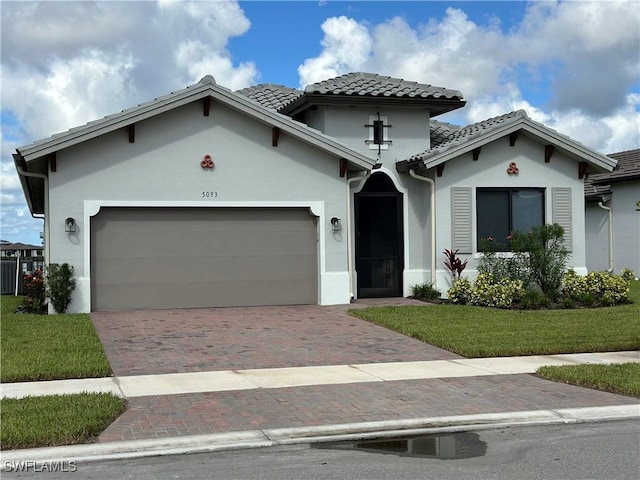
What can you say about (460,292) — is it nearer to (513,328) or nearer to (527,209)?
(527,209)

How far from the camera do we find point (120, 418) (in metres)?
7.59

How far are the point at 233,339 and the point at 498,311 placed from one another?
6.44 m

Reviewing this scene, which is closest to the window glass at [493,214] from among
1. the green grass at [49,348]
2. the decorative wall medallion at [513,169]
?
the decorative wall medallion at [513,169]

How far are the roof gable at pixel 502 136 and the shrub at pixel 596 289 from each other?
320 centimetres

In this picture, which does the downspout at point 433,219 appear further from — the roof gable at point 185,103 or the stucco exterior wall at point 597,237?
the stucco exterior wall at point 597,237

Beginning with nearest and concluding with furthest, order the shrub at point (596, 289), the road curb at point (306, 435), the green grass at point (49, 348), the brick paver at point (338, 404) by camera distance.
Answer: the road curb at point (306, 435), the brick paver at point (338, 404), the green grass at point (49, 348), the shrub at point (596, 289)

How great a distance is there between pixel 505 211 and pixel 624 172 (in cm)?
932

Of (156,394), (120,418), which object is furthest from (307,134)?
(120,418)

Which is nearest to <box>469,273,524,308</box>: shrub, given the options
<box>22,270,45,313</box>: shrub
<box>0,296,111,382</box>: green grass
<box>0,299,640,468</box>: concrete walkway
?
<box>0,299,640,468</box>: concrete walkway

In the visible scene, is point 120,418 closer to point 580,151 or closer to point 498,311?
point 498,311

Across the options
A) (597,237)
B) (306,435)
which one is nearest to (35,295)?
(306,435)

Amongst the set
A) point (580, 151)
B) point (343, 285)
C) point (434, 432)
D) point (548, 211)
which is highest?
point (580, 151)

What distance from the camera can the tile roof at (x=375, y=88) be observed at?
1875 cm

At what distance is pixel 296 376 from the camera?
9938 mm
